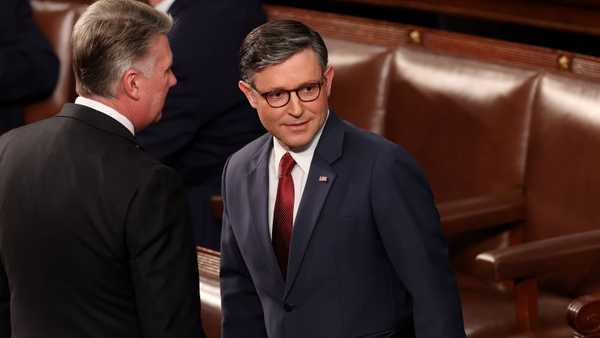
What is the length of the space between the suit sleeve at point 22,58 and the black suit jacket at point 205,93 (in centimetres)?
95

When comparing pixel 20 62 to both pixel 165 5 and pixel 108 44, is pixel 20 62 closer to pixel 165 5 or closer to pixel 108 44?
pixel 165 5

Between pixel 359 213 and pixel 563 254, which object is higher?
pixel 359 213

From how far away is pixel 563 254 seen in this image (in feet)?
8.57

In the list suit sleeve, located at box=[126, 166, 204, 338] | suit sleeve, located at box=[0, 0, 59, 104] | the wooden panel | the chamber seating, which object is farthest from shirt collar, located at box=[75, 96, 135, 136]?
suit sleeve, located at box=[0, 0, 59, 104]

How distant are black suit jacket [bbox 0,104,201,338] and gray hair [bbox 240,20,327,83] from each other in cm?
28

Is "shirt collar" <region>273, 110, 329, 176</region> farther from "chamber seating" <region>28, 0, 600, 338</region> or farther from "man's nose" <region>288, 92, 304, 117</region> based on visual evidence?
"chamber seating" <region>28, 0, 600, 338</region>

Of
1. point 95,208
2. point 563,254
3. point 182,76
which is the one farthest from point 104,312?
point 182,76

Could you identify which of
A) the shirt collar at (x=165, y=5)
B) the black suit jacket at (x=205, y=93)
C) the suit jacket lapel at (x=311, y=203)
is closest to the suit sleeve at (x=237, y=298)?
the suit jacket lapel at (x=311, y=203)

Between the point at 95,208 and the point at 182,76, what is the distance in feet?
4.75

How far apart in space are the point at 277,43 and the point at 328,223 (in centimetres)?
35

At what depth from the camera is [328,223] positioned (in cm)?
210

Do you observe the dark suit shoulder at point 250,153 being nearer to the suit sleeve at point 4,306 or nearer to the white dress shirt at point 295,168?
the white dress shirt at point 295,168

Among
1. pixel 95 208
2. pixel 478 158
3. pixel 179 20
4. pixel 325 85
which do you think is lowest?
pixel 478 158

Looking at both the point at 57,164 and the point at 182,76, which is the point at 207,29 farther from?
the point at 57,164
